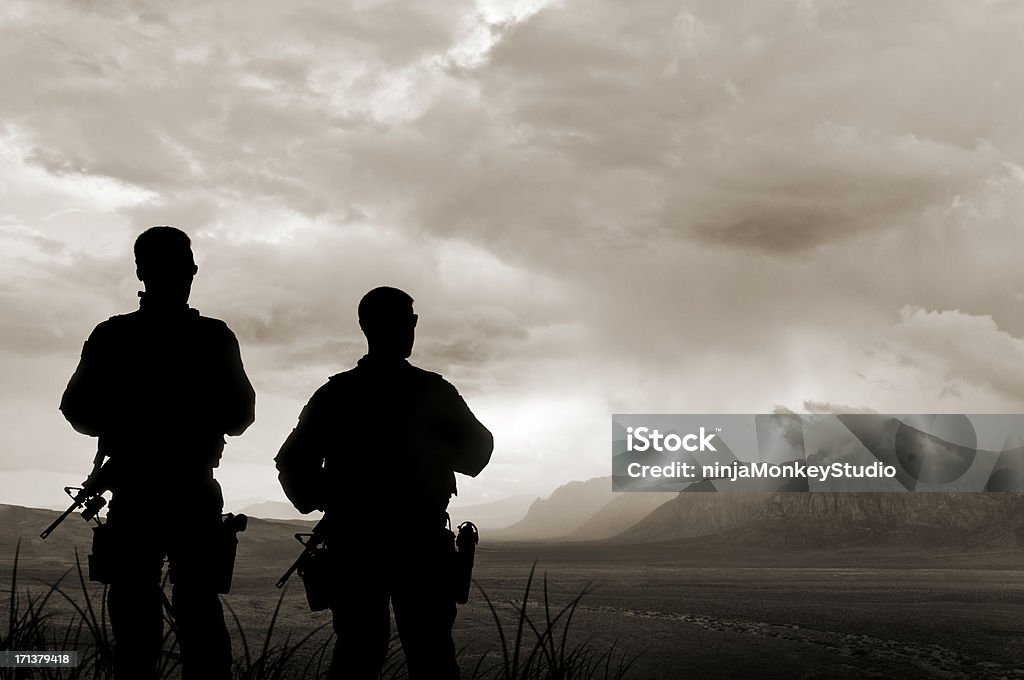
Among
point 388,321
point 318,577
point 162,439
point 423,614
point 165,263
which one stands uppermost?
point 165,263

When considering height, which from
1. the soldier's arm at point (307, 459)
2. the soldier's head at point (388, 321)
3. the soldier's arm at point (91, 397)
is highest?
the soldier's head at point (388, 321)

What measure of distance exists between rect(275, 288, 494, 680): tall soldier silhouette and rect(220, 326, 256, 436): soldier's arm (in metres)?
0.29

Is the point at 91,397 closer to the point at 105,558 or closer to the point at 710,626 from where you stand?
the point at 105,558

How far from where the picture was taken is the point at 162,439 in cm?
314

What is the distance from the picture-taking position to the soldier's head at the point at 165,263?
10.5 feet

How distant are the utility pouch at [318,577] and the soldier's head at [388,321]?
0.65 metres

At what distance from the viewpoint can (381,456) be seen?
3.00 m

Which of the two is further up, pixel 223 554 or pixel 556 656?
pixel 223 554

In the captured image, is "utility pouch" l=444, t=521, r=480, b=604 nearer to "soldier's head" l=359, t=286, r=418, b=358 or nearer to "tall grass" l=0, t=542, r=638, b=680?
"tall grass" l=0, t=542, r=638, b=680

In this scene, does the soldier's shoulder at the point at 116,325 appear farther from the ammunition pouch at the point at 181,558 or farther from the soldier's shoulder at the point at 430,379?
the soldier's shoulder at the point at 430,379

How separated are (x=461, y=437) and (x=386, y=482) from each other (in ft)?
0.93

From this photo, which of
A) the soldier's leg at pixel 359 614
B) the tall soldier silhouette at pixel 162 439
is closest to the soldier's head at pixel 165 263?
the tall soldier silhouette at pixel 162 439

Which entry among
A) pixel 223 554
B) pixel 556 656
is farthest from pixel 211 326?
pixel 556 656

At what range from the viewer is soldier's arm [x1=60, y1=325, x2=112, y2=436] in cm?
317
